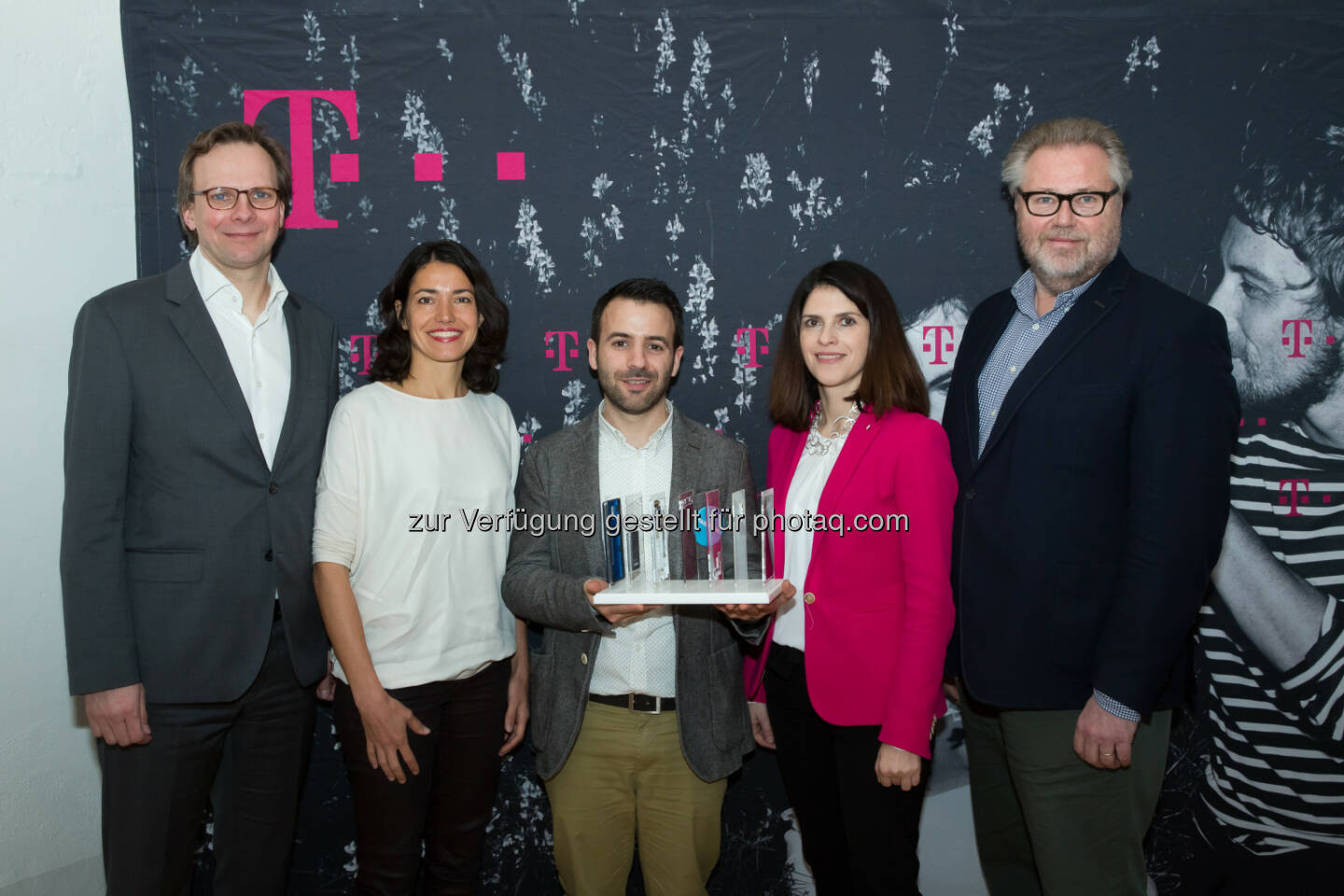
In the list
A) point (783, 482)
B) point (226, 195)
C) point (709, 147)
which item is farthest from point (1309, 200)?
point (226, 195)

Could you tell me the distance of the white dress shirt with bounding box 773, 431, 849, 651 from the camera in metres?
2.26

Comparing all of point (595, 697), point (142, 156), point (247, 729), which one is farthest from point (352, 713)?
point (142, 156)

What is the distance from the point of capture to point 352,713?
2.33 meters

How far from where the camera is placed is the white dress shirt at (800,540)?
88.9 inches

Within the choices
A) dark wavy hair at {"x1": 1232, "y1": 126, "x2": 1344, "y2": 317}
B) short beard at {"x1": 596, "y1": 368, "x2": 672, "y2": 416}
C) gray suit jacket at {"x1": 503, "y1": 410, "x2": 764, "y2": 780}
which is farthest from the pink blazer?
dark wavy hair at {"x1": 1232, "y1": 126, "x2": 1344, "y2": 317}

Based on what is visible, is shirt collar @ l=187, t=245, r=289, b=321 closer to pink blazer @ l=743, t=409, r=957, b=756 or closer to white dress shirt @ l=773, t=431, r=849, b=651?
white dress shirt @ l=773, t=431, r=849, b=651

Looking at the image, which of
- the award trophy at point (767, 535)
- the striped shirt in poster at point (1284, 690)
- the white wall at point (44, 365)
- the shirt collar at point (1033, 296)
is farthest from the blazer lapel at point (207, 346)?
the striped shirt in poster at point (1284, 690)

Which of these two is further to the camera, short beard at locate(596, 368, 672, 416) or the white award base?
short beard at locate(596, 368, 672, 416)

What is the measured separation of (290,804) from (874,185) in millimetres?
2652

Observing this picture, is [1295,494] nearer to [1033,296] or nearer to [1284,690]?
[1284,690]

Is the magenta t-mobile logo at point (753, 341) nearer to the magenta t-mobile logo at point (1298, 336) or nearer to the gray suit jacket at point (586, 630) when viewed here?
the gray suit jacket at point (586, 630)

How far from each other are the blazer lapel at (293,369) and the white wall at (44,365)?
36.1 inches

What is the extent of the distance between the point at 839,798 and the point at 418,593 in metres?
1.22

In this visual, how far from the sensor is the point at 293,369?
2381mm
